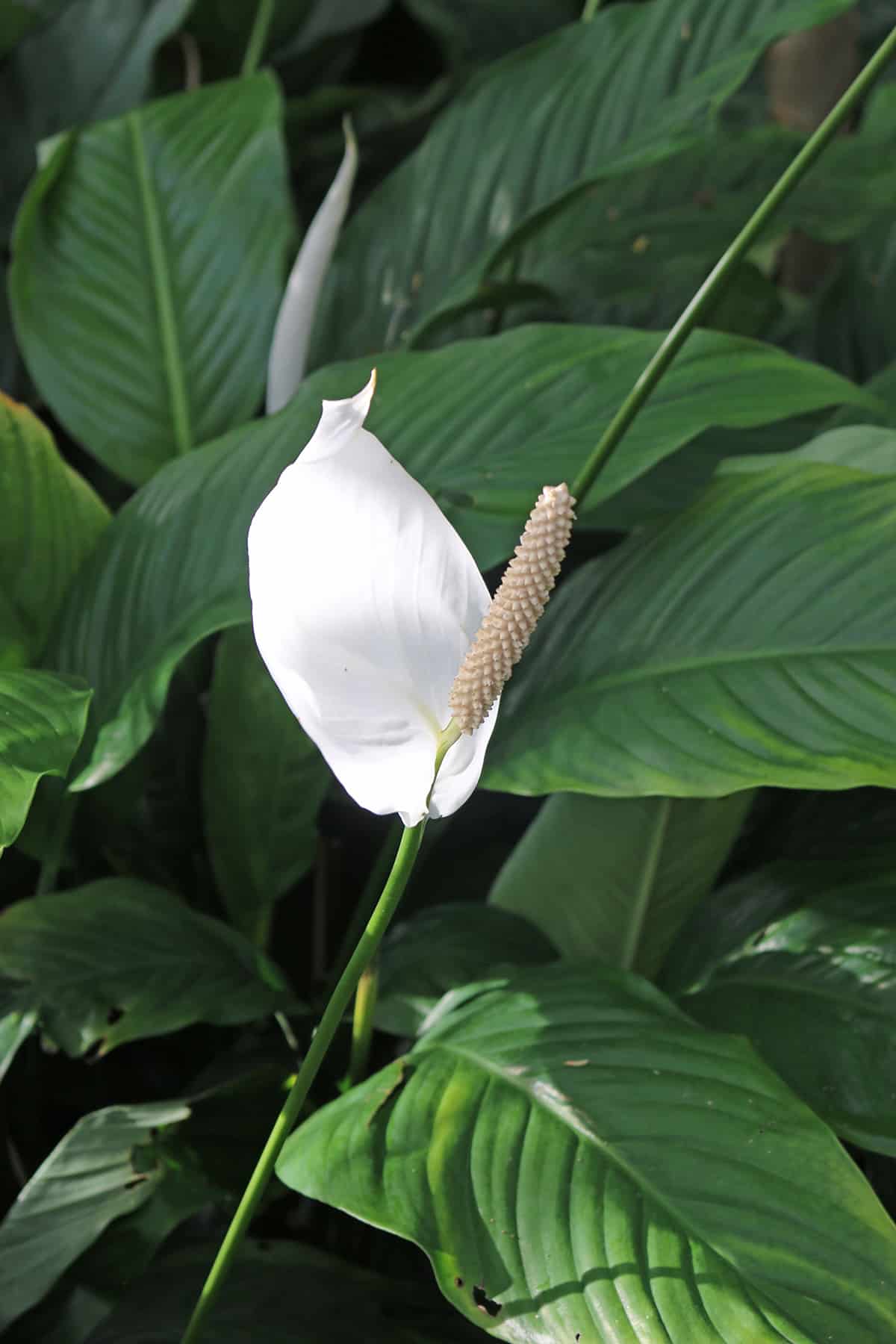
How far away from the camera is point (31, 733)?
0.47m

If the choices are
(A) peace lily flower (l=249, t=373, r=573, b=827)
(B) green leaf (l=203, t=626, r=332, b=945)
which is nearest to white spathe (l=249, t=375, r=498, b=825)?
(A) peace lily flower (l=249, t=373, r=573, b=827)

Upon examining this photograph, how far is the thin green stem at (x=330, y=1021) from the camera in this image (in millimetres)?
376

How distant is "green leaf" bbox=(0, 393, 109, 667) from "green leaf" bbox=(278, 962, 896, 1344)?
33 centimetres

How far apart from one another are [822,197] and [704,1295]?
843 millimetres

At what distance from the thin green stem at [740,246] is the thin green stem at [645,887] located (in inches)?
10.3

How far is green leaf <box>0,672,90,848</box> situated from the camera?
42 centimetres

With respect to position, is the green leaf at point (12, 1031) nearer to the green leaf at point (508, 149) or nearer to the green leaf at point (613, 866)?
the green leaf at point (613, 866)

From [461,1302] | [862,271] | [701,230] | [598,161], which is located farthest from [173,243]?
[461,1302]

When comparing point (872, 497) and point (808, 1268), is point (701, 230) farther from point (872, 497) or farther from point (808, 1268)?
point (808, 1268)

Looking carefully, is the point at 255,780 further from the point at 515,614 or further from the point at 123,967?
the point at 515,614

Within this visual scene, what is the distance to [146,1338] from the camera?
583 mm

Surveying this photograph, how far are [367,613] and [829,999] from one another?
34 cm

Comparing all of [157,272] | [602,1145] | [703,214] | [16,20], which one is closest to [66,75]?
[16,20]

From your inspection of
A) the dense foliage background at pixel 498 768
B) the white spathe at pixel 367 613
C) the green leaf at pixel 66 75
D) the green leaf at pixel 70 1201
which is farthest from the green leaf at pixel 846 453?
the green leaf at pixel 66 75
